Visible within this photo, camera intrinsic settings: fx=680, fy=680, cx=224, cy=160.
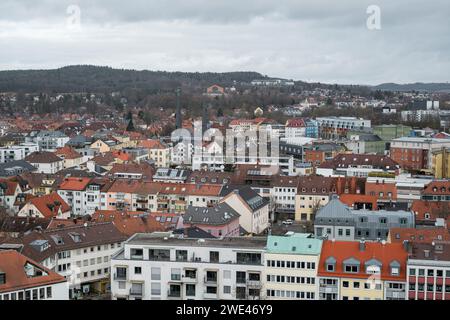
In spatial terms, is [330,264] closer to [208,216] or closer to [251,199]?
[208,216]

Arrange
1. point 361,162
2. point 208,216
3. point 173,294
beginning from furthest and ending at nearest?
1. point 361,162
2. point 208,216
3. point 173,294

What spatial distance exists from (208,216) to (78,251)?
2035 mm

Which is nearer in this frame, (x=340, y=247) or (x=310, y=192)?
(x=340, y=247)

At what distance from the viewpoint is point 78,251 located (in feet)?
25.0

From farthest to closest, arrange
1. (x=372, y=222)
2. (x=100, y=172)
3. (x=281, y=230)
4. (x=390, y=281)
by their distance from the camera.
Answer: (x=100, y=172) < (x=281, y=230) < (x=372, y=222) < (x=390, y=281)

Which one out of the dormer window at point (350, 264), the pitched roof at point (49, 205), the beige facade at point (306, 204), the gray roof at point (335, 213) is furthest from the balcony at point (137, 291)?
the beige facade at point (306, 204)

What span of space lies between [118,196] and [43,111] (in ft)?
76.5

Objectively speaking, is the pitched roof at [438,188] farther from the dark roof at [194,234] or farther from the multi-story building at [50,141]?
the multi-story building at [50,141]

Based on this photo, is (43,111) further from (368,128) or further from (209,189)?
(209,189)

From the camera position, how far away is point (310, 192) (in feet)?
38.0

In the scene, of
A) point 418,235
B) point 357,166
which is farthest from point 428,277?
point 357,166

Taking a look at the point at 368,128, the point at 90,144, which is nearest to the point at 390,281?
the point at 90,144

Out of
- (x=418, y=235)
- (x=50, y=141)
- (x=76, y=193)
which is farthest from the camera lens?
(x=50, y=141)

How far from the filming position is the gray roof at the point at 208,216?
8.98 meters
